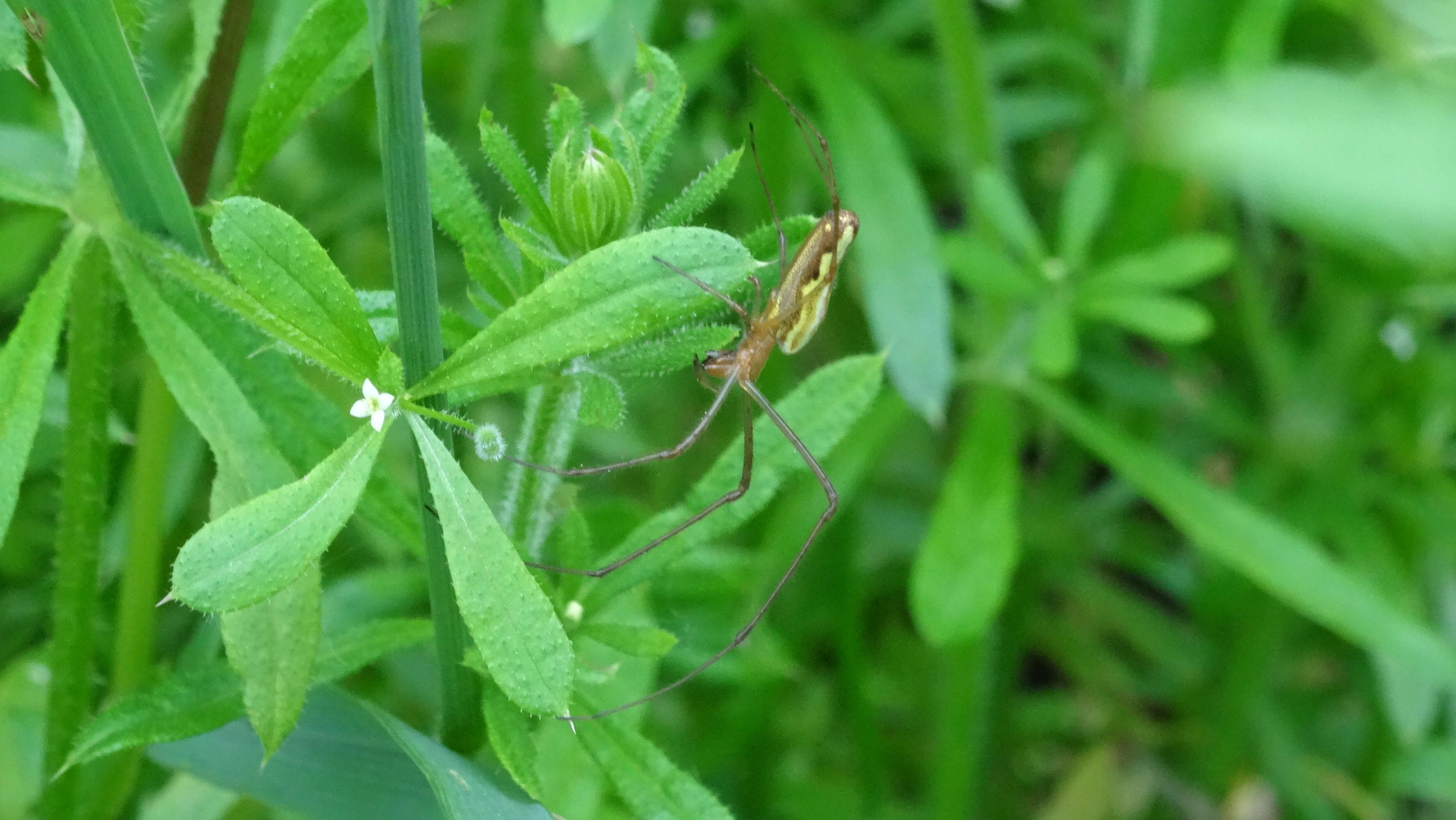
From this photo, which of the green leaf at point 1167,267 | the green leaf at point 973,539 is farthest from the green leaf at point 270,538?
the green leaf at point 1167,267

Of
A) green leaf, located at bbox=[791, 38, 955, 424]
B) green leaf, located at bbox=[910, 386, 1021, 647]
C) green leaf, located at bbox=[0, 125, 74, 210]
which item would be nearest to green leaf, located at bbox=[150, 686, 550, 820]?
green leaf, located at bbox=[0, 125, 74, 210]

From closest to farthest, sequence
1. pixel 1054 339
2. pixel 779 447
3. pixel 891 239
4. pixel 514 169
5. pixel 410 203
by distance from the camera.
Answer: pixel 410 203 < pixel 514 169 < pixel 779 447 < pixel 1054 339 < pixel 891 239

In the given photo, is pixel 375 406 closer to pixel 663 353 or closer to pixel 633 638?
pixel 663 353

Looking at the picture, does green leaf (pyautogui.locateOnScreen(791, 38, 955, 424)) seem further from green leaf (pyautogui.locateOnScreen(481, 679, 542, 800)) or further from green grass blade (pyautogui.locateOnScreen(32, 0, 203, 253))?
green grass blade (pyautogui.locateOnScreen(32, 0, 203, 253))

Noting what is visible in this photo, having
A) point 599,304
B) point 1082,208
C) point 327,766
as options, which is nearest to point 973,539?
point 1082,208

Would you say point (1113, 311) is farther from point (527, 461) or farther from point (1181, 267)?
point (527, 461)

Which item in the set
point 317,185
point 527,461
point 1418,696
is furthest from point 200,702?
point 1418,696

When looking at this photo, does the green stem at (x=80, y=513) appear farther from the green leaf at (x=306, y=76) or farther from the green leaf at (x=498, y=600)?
the green leaf at (x=498, y=600)
